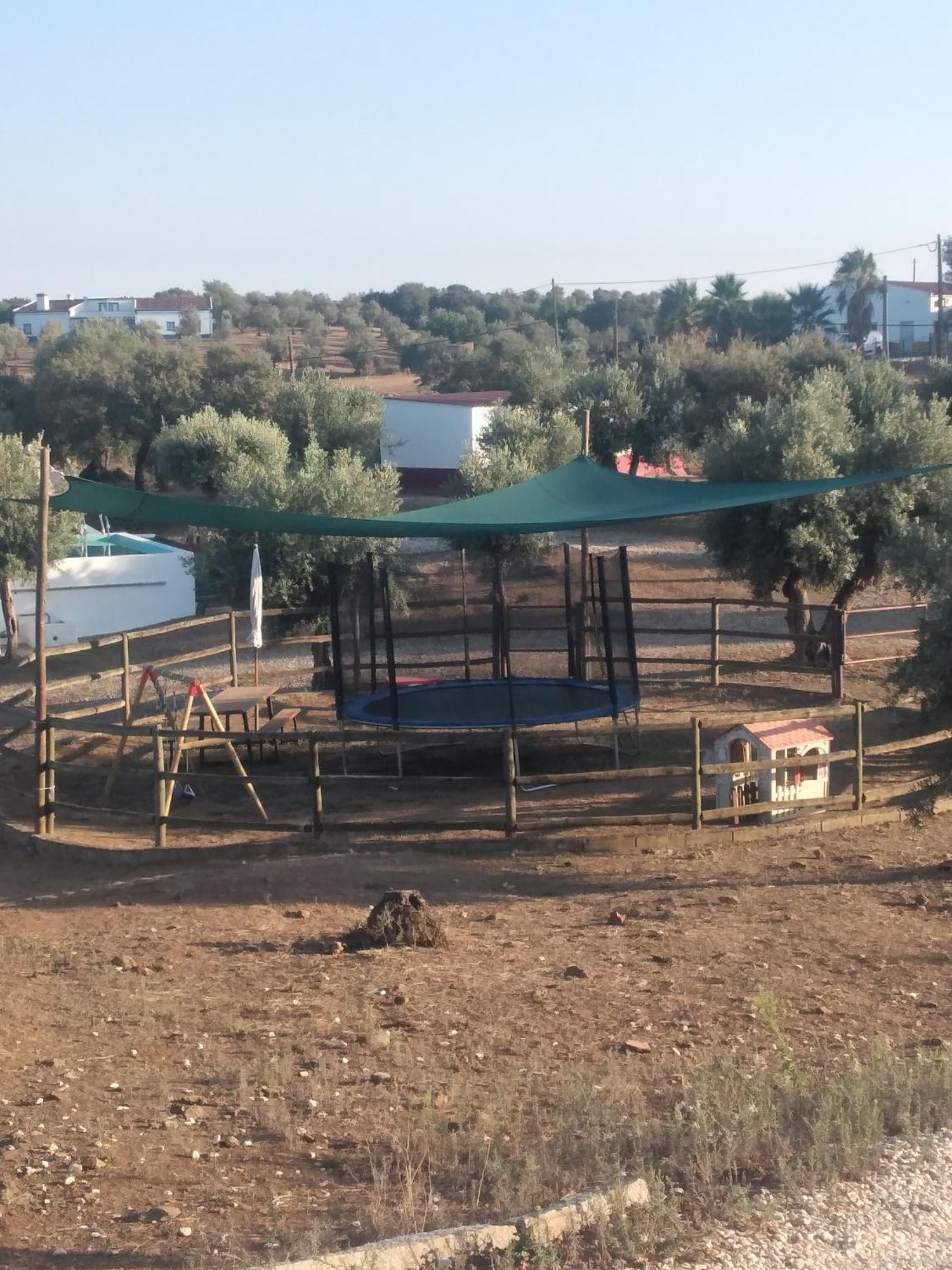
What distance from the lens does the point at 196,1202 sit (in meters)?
4.15

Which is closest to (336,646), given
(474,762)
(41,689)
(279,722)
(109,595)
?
(279,722)

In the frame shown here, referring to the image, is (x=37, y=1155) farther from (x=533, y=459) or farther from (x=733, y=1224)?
(x=533, y=459)

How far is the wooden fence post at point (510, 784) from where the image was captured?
9227mm

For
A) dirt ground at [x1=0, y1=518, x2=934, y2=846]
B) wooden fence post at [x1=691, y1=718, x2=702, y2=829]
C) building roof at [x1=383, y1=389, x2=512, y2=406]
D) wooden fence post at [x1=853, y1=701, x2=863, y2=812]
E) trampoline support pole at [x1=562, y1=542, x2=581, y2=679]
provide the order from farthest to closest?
building roof at [x1=383, y1=389, x2=512, y2=406]
trampoline support pole at [x1=562, y1=542, x2=581, y2=679]
dirt ground at [x1=0, y1=518, x2=934, y2=846]
wooden fence post at [x1=853, y1=701, x2=863, y2=812]
wooden fence post at [x1=691, y1=718, x2=702, y2=829]

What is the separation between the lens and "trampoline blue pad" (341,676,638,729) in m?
11.6

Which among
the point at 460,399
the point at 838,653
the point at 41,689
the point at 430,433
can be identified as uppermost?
the point at 460,399

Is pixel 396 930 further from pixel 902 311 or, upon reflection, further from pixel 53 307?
pixel 53 307

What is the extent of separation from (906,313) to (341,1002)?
75.2 meters

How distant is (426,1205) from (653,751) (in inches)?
358

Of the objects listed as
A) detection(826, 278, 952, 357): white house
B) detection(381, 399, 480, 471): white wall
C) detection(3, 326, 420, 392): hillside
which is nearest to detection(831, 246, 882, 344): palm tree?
detection(826, 278, 952, 357): white house

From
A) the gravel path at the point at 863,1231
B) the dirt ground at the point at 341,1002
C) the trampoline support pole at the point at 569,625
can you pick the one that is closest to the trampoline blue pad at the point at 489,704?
the trampoline support pole at the point at 569,625

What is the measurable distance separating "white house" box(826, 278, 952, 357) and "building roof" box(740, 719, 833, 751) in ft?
207

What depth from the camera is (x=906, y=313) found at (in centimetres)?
A: 7438

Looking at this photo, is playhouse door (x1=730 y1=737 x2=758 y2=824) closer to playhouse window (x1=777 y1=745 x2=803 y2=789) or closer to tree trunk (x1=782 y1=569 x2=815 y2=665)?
playhouse window (x1=777 y1=745 x2=803 y2=789)
